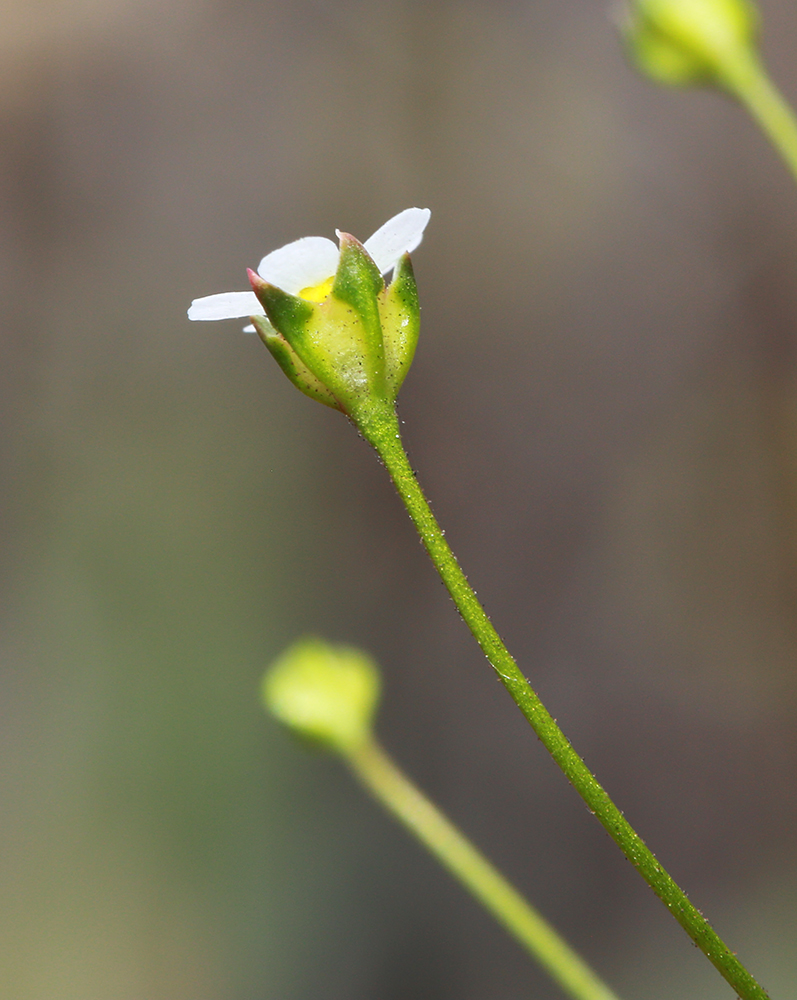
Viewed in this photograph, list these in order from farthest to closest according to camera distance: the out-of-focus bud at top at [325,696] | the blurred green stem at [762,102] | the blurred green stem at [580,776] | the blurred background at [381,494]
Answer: the blurred background at [381,494], the out-of-focus bud at top at [325,696], the blurred green stem at [762,102], the blurred green stem at [580,776]

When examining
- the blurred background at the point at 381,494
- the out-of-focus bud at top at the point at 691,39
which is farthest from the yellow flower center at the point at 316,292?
the blurred background at the point at 381,494

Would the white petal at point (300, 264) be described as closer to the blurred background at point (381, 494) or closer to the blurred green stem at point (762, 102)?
the blurred green stem at point (762, 102)

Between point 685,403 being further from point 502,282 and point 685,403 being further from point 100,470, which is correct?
point 100,470

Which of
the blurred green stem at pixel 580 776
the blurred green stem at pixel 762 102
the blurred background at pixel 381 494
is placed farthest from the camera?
the blurred background at pixel 381 494

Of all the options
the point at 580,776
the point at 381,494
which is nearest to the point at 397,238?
the point at 580,776

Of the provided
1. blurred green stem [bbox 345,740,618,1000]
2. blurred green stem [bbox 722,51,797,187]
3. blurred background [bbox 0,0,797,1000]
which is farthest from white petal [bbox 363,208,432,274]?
blurred background [bbox 0,0,797,1000]

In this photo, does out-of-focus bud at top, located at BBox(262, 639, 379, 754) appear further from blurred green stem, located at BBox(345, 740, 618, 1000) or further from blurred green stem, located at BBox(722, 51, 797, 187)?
blurred green stem, located at BBox(722, 51, 797, 187)
